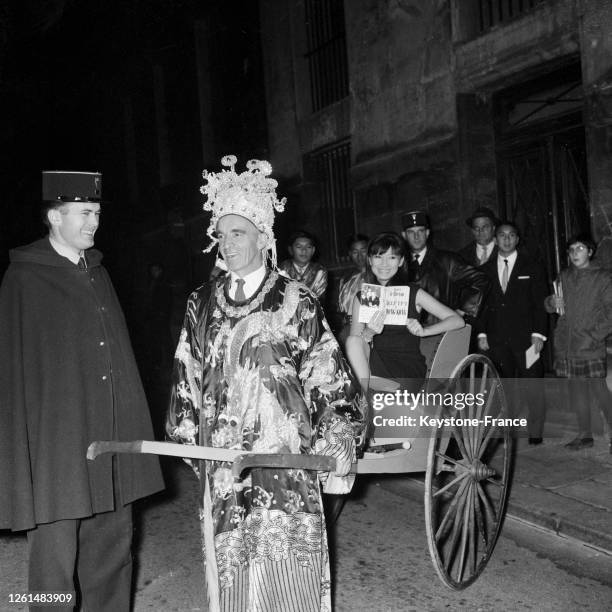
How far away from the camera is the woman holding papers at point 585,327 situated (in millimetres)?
6398

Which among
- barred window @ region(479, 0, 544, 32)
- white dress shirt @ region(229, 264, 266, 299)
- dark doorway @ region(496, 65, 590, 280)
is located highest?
barred window @ region(479, 0, 544, 32)

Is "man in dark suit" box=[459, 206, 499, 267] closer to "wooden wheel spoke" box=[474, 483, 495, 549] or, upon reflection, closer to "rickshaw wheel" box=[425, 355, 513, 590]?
"rickshaw wheel" box=[425, 355, 513, 590]

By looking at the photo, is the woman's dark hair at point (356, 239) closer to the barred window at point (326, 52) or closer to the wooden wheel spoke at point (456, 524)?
the barred window at point (326, 52)

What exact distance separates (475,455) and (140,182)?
17.5 m

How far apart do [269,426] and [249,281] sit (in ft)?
2.11

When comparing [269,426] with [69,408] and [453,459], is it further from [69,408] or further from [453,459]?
[453,459]

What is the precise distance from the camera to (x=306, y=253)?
8234 millimetres

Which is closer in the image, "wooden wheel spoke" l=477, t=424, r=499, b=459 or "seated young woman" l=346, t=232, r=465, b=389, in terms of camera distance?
"wooden wheel spoke" l=477, t=424, r=499, b=459

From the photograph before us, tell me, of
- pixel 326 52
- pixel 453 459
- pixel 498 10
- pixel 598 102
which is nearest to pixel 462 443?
pixel 453 459

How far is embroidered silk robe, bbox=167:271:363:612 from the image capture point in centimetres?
290

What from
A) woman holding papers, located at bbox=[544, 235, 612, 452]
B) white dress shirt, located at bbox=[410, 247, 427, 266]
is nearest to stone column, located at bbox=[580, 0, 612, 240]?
woman holding papers, located at bbox=[544, 235, 612, 452]

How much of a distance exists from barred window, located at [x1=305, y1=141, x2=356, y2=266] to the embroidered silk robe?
812 cm

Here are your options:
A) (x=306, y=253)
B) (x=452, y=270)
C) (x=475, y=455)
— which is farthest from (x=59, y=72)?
(x=475, y=455)

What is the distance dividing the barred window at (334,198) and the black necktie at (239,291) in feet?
26.3
